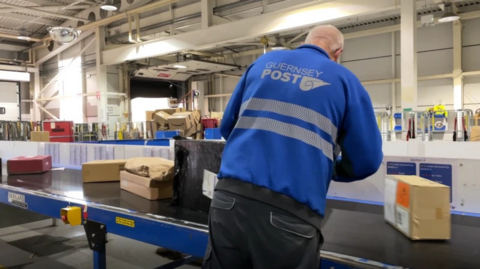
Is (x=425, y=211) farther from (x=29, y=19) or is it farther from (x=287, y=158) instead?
(x=29, y=19)

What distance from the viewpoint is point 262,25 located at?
7.02m

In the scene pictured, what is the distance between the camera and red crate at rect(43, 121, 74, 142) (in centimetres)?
936

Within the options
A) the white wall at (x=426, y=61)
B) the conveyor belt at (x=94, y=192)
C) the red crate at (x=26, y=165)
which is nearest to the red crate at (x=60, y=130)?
the red crate at (x=26, y=165)

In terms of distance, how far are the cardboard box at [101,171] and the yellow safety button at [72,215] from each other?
0.71 metres

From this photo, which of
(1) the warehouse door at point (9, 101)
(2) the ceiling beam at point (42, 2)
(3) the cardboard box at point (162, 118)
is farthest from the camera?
(1) the warehouse door at point (9, 101)

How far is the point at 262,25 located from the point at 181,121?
2502 mm

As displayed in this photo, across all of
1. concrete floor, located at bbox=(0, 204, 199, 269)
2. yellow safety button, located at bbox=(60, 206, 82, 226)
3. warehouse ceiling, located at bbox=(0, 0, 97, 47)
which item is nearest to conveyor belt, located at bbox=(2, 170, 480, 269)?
yellow safety button, located at bbox=(60, 206, 82, 226)

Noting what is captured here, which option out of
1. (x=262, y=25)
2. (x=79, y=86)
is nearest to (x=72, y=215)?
(x=262, y=25)

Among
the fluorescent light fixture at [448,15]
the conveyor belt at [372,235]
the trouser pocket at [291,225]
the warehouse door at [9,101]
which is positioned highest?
the fluorescent light fixture at [448,15]

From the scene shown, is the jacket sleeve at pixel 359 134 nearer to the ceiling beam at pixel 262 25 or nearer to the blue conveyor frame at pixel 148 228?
the blue conveyor frame at pixel 148 228

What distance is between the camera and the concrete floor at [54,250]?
3.60 metres

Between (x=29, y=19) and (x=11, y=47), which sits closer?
(x=29, y=19)

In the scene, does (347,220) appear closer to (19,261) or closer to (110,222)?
(110,222)

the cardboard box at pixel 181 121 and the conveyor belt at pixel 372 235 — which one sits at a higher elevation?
the cardboard box at pixel 181 121
